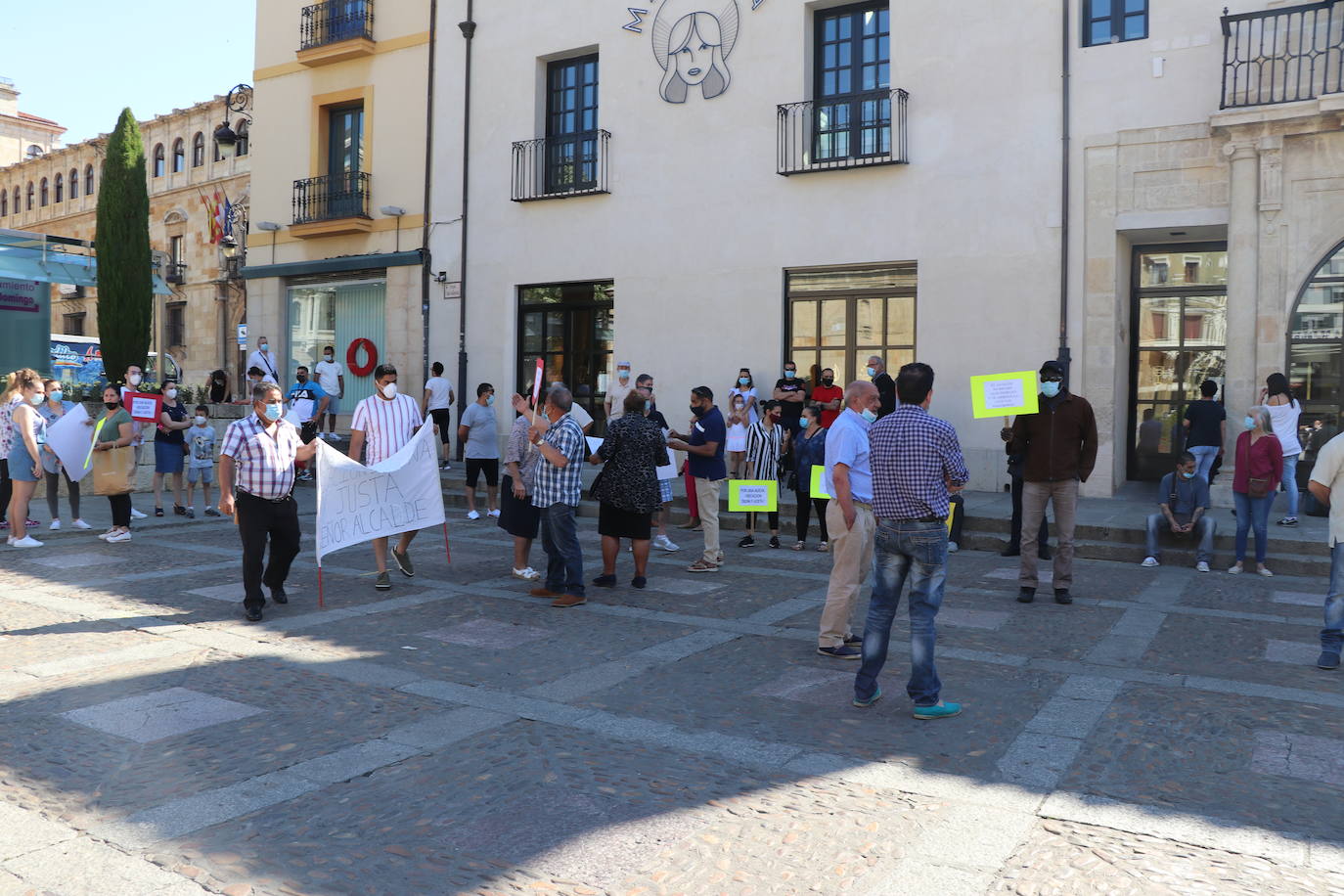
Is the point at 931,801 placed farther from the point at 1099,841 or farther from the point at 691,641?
the point at 691,641

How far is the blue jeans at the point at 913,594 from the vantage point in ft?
18.9

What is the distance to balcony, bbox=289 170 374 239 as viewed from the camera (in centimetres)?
2119

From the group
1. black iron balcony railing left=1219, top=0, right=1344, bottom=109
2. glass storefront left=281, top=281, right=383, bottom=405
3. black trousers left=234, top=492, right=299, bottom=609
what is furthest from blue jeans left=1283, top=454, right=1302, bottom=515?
glass storefront left=281, top=281, right=383, bottom=405

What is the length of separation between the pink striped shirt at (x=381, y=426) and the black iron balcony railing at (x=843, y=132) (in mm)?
8731

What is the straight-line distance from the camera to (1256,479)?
10367 mm

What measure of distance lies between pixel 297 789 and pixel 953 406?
12.2 m

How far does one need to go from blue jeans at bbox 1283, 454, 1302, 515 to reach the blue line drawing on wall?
9815 mm

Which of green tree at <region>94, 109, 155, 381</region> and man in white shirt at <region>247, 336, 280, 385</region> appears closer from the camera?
man in white shirt at <region>247, 336, 280, 385</region>

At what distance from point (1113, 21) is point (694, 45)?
6443mm

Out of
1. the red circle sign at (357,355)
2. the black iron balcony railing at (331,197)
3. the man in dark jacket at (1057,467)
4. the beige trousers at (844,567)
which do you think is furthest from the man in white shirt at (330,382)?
the beige trousers at (844,567)

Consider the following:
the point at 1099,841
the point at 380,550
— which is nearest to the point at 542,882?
the point at 1099,841

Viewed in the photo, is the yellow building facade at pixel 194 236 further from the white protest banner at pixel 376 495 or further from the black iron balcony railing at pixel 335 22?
the white protest banner at pixel 376 495

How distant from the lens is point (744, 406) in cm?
1415

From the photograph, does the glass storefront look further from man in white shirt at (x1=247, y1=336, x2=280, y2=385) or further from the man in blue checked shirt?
the man in blue checked shirt
